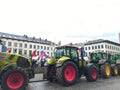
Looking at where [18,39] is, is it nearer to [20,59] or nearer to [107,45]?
[107,45]

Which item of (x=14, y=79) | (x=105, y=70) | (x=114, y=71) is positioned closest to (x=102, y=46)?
(x=114, y=71)

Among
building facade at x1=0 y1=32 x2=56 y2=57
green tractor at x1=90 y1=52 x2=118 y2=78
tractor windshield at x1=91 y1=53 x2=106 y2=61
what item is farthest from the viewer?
building facade at x1=0 y1=32 x2=56 y2=57

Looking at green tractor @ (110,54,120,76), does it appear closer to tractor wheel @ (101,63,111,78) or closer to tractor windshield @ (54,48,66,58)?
tractor wheel @ (101,63,111,78)

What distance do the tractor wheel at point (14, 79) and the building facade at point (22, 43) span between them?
48714 millimetres

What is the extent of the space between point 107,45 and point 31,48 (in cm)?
3689

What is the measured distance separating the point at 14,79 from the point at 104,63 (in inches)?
358

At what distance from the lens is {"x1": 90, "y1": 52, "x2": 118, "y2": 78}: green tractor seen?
521 inches

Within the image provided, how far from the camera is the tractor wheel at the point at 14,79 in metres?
7.36

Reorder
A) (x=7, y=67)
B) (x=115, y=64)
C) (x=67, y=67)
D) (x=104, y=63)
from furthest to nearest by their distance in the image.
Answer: (x=115, y=64) < (x=104, y=63) < (x=67, y=67) < (x=7, y=67)

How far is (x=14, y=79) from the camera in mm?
7672

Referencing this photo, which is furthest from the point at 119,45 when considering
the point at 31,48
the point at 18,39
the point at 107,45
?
the point at 18,39

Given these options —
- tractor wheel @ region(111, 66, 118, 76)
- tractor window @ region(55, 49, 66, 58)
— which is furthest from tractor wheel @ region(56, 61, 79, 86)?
tractor wheel @ region(111, 66, 118, 76)

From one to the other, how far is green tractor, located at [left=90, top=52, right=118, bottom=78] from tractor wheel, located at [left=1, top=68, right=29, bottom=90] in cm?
800

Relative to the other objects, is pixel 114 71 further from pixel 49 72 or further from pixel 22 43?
pixel 22 43
